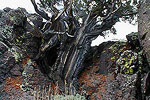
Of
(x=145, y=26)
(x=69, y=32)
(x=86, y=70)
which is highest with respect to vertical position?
(x=69, y=32)

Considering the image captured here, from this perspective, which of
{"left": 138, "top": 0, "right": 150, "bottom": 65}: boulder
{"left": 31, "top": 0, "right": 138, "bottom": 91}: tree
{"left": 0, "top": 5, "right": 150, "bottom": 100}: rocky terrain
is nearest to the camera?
{"left": 138, "top": 0, "right": 150, "bottom": 65}: boulder

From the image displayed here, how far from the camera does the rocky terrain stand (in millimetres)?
5293

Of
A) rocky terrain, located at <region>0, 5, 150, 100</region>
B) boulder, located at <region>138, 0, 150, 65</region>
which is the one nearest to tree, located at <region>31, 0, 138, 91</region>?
rocky terrain, located at <region>0, 5, 150, 100</region>

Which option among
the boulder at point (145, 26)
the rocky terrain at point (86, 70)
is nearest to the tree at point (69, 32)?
the rocky terrain at point (86, 70)

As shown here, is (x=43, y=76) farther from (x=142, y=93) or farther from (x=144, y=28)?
(x=144, y=28)

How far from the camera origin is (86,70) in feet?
24.3

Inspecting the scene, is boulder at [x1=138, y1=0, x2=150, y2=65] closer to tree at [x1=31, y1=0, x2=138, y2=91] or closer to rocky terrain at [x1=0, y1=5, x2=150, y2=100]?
rocky terrain at [x1=0, y1=5, x2=150, y2=100]

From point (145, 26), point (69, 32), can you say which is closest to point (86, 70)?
point (69, 32)

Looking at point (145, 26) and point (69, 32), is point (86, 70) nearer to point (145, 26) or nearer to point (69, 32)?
point (69, 32)

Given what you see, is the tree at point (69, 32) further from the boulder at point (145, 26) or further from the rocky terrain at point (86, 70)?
the boulder at point (145, 26)

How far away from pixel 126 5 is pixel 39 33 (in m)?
4.48

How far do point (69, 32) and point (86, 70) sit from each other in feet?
6.45

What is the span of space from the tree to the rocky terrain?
39cm

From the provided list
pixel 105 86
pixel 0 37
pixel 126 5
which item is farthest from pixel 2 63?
pixel 126 5
